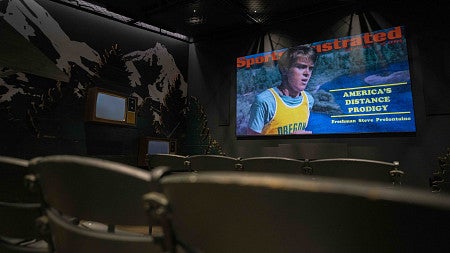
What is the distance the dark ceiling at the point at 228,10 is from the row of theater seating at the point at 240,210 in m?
4.72

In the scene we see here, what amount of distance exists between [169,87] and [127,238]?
5733 mm

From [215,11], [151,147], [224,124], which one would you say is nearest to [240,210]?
[151,147]

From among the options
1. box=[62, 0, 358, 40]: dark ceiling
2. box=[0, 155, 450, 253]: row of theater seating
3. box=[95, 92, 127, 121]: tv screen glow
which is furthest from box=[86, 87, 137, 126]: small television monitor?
box=[0, 155, 450, 253]: row of theater seating

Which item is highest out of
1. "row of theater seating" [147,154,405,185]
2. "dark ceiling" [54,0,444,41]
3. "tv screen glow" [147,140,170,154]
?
"dark ceiling" [54,0,444,41]

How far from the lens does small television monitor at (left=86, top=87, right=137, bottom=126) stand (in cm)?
446

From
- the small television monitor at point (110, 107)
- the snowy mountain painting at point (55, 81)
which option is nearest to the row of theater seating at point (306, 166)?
the small television monitor at point (110, 107)

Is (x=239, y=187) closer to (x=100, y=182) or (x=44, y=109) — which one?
(x=100, y=182)

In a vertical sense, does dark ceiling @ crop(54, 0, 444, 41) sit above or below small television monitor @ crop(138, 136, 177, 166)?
above

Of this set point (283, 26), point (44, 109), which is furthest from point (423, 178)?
point (44, 109)

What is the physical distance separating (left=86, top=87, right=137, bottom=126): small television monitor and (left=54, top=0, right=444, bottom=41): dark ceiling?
5.19 feet

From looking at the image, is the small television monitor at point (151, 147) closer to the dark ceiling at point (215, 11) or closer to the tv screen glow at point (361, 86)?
the tv screen glow at point (361, 86)

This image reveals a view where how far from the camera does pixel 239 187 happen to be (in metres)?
0.40

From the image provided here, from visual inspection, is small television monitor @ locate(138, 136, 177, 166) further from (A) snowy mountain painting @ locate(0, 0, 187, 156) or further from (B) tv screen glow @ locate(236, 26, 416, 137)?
(B) tv screen glow @ locate(236, 26, 416, 137)

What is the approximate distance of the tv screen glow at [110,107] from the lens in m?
4.53
